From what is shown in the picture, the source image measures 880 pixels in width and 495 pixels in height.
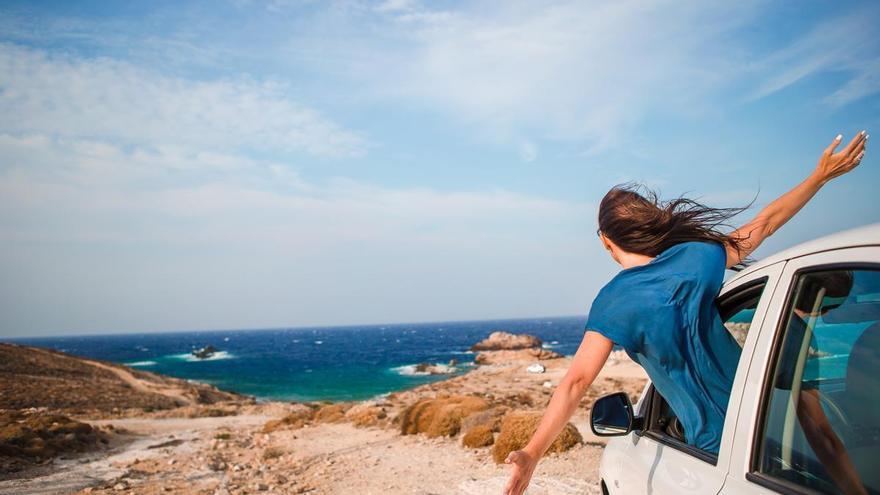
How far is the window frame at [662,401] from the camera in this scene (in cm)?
201

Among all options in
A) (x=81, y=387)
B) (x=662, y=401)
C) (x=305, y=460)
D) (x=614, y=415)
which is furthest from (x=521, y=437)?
(x=81, y=387)

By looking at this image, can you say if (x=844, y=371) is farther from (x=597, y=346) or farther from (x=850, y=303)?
(x=597, y=346)

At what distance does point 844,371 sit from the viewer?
70.5 inches

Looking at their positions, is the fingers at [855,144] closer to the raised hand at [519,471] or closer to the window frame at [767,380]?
the window frame at [767,380]

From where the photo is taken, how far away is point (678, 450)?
2275 mm

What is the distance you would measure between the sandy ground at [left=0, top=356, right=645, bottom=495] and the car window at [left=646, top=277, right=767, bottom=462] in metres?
6.03

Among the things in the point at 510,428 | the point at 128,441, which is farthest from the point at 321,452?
the point at 128,441

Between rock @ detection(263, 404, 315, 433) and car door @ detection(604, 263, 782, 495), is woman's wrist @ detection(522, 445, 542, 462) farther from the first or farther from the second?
rock @ detection(263, 404, 315, 433)

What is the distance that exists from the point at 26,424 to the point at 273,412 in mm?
11925

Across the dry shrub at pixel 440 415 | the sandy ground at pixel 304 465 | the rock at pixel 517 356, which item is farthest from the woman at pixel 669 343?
the rock at pixel 517 356

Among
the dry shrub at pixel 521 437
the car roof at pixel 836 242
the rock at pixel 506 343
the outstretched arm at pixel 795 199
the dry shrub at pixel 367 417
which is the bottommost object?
the rock at pixel 506 343

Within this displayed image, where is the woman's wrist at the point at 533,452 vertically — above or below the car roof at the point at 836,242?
below

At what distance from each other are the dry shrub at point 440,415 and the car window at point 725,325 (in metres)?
11.7

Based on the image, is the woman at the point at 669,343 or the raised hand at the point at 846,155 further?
the raised hand at the point at 846,155
